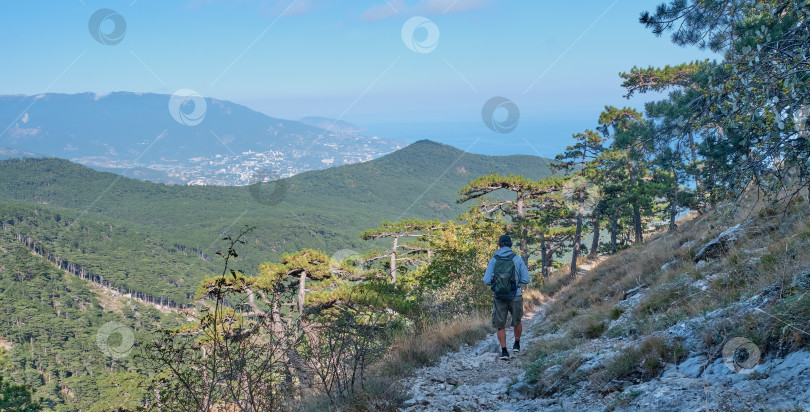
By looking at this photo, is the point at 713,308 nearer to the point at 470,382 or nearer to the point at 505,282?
the point at 505,282

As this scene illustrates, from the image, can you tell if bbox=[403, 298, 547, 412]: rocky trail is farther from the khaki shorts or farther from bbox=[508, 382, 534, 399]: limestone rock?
the khaki shorts

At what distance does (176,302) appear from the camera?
13488 cm

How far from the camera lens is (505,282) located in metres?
6.89

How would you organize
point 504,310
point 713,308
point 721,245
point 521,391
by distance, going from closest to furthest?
point 713,308 < point 521,391 < point 504,310 < point 721,245

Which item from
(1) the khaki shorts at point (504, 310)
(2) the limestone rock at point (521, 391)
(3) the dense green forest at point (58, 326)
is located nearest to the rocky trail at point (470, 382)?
(2) the limestone rock at point (521, 391)

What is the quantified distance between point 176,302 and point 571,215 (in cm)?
13991

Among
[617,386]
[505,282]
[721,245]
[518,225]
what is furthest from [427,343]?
[518,225]

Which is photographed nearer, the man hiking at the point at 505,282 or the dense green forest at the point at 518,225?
the dense green forest at the point at 518,225

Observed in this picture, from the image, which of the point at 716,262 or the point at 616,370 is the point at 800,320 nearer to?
the point at 616,370

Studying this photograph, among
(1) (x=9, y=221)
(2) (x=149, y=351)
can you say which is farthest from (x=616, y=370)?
(1) (x=9, y=221)

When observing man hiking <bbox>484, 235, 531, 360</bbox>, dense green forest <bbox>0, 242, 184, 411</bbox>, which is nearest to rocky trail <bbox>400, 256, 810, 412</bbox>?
man hiking <bbox>484, 235, 531, 360</bbox>

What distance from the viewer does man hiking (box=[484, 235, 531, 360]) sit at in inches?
272

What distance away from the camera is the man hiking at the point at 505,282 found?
691cm

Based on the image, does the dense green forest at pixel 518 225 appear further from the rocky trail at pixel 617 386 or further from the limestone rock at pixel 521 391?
the limestone rock at pixel 521 391
